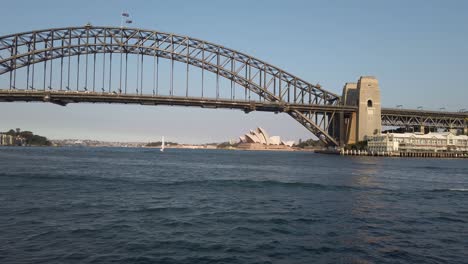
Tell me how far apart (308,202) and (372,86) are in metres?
74.2

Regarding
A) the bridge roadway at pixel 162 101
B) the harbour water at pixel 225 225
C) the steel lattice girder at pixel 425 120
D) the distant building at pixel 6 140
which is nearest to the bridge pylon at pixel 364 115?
the bridge roadway at pixel 162 101

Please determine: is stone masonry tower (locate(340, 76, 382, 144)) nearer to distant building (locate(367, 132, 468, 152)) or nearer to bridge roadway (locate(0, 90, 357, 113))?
distant building (locate(367, 132, 468, 152))

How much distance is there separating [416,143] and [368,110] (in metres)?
16.2

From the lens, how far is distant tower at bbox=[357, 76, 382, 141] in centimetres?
8581

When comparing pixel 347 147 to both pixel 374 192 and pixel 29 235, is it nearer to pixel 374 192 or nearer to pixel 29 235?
pixel 374 192

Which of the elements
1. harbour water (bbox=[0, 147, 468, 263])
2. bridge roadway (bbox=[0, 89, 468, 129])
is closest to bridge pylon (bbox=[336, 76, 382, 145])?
bridge roadway (bbox=[0, 89, 468, 129])

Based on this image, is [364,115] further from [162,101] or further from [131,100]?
[131,100]

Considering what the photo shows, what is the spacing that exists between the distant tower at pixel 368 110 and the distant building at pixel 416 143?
69.2 inches

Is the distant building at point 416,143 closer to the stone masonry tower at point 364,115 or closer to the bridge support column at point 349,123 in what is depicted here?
the stone masonry tower at point 364,115

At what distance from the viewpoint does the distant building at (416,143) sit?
288 feet

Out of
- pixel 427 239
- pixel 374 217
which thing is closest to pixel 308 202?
pixel 374 217

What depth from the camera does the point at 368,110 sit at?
86.4 metres

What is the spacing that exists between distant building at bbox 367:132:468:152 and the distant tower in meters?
1.76


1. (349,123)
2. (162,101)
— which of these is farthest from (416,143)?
(162,101)
